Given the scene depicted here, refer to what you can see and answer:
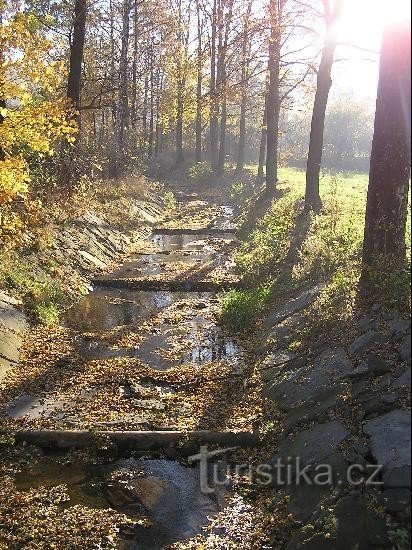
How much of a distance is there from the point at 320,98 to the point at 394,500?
1425 cm

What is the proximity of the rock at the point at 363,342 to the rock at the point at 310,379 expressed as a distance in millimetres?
139

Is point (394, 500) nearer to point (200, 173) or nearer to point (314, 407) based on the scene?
point (314, 407)

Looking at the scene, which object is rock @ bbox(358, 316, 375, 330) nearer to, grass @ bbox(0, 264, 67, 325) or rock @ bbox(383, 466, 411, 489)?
rock @ bbox(383, 466, 411, 489)

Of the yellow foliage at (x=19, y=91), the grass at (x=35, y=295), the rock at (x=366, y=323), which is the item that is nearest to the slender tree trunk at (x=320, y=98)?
the grass at (x=35, y=295)

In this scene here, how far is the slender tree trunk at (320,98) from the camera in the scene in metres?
15.8

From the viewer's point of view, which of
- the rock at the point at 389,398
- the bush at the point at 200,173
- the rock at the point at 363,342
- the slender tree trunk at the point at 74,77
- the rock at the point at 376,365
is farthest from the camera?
the bush at the point at 200,173

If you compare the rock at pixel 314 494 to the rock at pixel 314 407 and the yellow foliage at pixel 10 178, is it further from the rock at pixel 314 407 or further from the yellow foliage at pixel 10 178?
the yellow foliage at pixel 10 178

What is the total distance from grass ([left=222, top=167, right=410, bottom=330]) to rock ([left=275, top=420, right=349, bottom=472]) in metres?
1.87

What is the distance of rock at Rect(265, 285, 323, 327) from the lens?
10.1m

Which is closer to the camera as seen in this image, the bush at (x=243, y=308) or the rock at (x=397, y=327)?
the rock at (x=397, y=327)

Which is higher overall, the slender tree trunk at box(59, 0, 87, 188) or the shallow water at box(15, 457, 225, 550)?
the slender tree trunk at box(59, 0, 87, 188)

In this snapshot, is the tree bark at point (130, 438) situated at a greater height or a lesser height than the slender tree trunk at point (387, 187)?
lesser

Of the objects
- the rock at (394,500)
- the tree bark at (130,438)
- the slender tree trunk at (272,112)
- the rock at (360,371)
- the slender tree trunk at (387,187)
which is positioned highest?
the slender tree trunk at (272,112)

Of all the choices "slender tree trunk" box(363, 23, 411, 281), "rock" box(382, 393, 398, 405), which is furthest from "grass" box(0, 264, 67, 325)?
"rock" box(382, 393, 398, 405)
